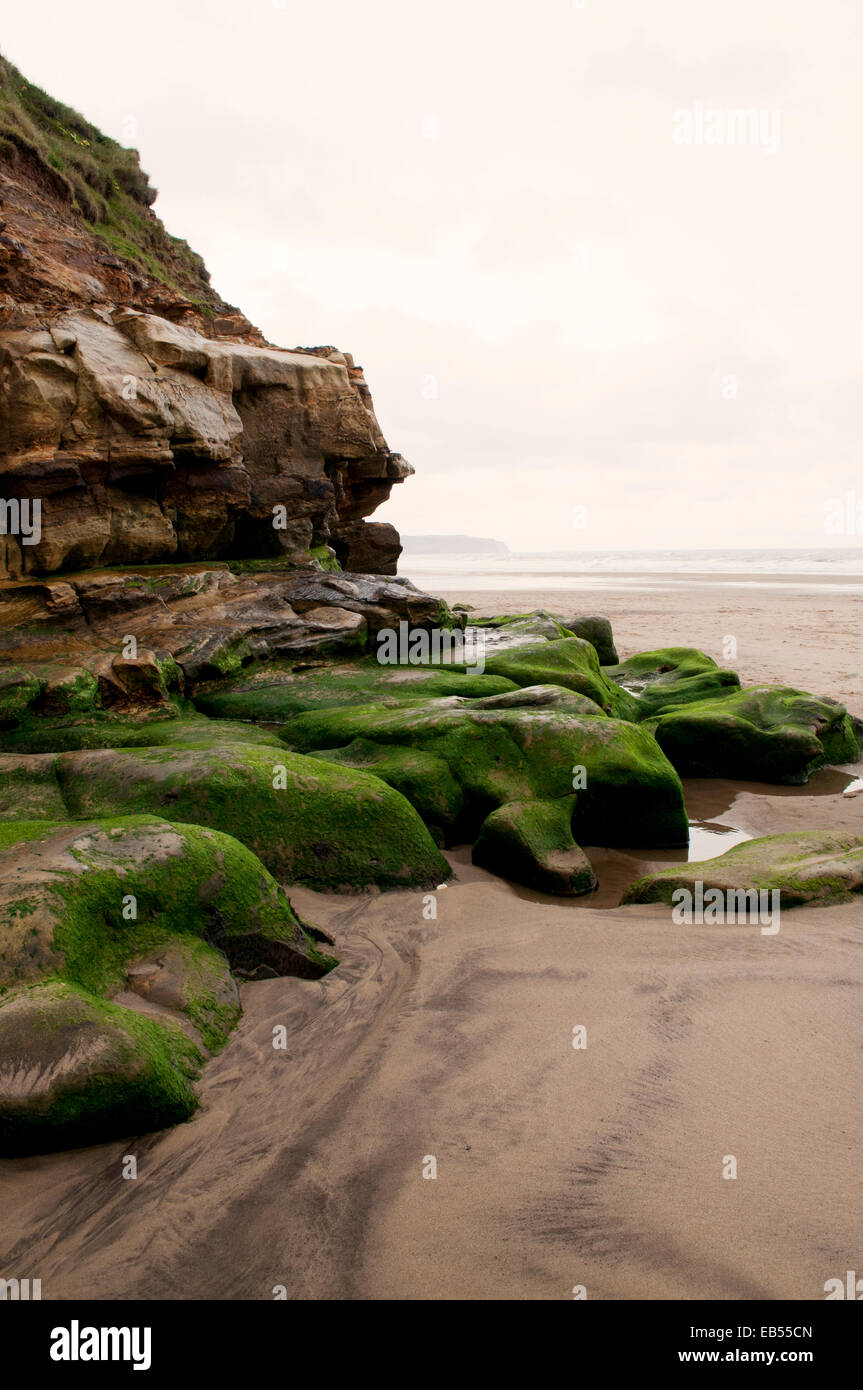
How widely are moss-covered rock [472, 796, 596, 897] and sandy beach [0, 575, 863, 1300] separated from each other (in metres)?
1.07

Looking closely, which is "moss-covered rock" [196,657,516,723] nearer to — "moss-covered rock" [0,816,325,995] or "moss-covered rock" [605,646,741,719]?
"moss-covered rock" [605,646,741,719]

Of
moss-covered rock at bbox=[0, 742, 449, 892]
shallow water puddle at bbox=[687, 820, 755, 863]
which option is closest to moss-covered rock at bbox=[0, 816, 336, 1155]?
moss-covered rock at bbox=[0, 742, 449, 892]

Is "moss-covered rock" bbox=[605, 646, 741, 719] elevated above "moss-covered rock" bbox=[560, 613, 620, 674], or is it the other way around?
"moss-covered rock" bbox=[560, 613, 620, 674]

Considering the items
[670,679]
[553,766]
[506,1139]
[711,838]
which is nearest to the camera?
[506,1139]

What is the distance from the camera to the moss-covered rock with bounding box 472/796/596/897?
7.08 metres

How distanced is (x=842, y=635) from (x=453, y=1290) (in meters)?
24.2

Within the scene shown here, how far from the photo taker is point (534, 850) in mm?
7172

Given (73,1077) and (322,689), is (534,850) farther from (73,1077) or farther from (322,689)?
(322,689)

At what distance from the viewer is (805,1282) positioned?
9.43 feet

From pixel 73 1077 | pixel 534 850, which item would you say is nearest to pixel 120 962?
pixel 73 1077

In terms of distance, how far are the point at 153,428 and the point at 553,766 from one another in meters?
A: 7.86

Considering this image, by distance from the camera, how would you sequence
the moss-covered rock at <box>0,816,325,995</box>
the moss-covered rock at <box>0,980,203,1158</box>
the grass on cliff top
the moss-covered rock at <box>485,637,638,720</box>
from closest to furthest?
1. the moss-covered rock at <box>0,980,203,1158</box>
2. the moss-covered rock at <box>0,816,325,995</box>
3. the moss-covered rock at <box>485,637,638,720</box>
4. the grass on cliff top

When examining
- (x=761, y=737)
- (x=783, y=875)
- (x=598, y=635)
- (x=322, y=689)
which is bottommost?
(x=783, y=875)

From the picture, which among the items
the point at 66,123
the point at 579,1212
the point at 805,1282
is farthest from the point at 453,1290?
the point at 66,123
